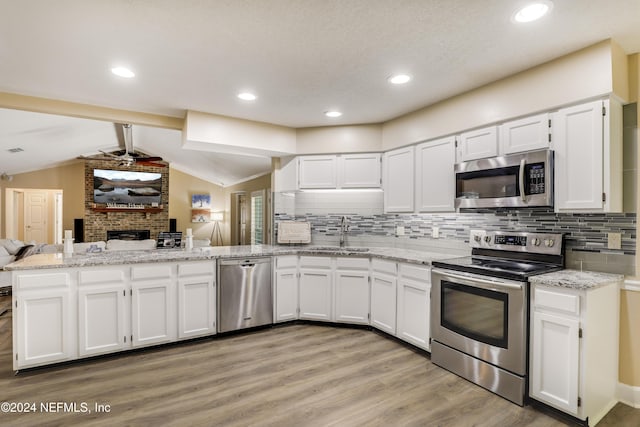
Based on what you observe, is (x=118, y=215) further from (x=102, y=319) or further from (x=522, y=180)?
(x=522, y=180)

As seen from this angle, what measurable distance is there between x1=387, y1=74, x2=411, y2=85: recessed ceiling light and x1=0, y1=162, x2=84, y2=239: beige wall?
9.96 m

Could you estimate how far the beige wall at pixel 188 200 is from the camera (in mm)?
10492

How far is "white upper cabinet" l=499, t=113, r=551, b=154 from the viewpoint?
7.83 feet

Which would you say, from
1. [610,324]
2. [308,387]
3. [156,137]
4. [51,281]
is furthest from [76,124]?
[610,324]

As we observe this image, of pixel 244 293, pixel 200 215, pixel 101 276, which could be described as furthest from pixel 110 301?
pixel 200 215

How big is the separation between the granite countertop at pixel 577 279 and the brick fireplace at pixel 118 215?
33.3ft

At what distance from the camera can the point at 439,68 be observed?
2496mm

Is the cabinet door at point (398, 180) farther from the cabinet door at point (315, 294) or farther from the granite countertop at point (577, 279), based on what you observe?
the granite countertop at point (577, 279)

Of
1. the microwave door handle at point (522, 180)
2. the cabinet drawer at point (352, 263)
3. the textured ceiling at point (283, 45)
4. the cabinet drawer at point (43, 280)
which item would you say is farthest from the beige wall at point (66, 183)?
the microwave door handle at point (522, 180)

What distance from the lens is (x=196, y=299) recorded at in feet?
10.7

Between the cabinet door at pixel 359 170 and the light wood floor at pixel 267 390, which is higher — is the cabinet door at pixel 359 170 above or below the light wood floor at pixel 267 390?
above

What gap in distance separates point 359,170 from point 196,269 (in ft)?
7.26

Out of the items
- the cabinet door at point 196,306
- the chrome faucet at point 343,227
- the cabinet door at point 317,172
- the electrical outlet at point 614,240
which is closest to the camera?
the electrical outlet at point 614,240

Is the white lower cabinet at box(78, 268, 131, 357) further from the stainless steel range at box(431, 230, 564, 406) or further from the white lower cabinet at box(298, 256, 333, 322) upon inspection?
the stainless steel range at box(431, 230, 564, 406)
